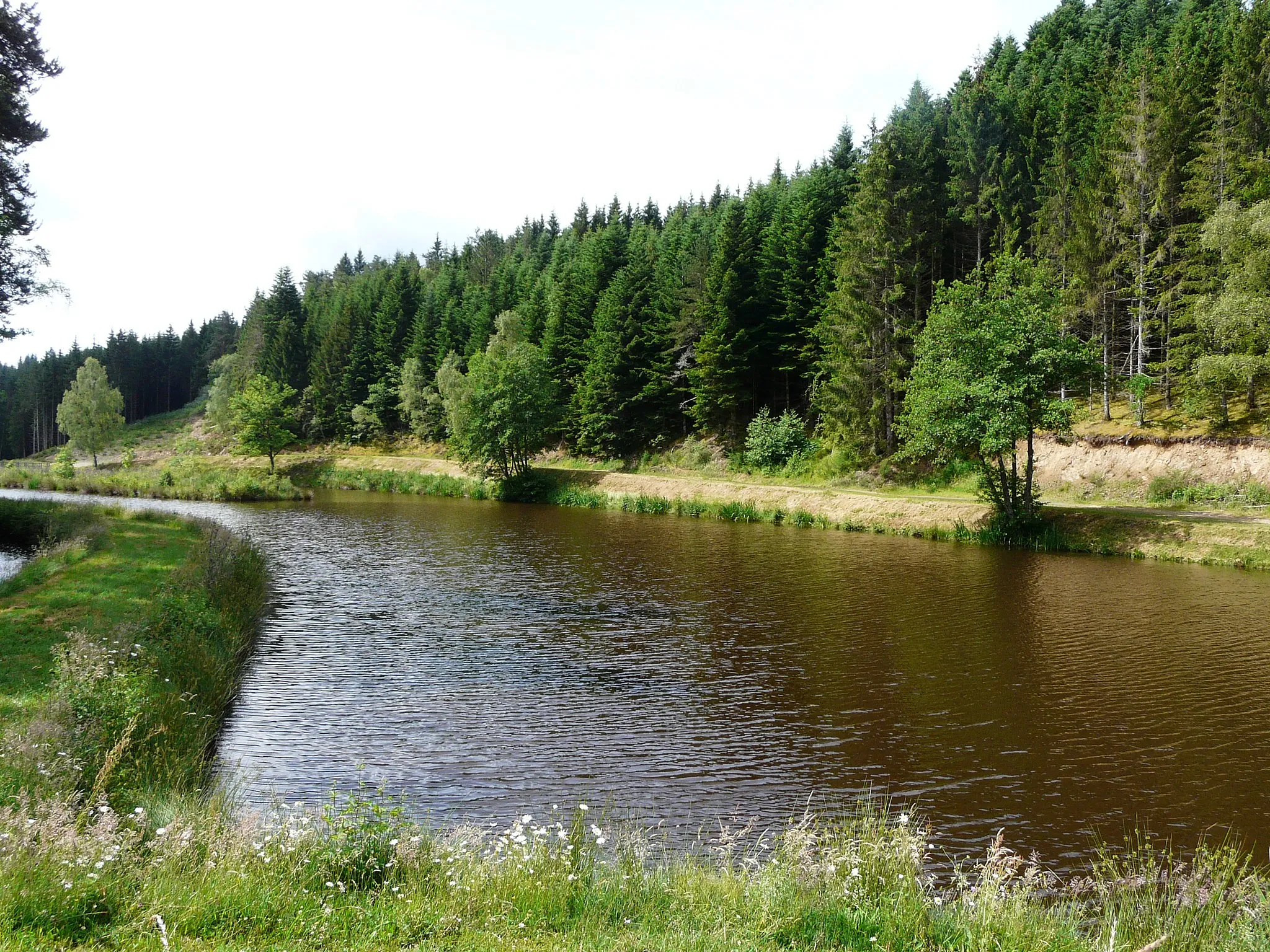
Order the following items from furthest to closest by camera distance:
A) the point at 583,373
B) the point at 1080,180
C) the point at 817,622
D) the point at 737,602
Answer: the point at 583,373, the point at 1080,180, the point at 737,602, the point at 817,622

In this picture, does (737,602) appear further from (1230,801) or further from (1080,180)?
(1080,180)

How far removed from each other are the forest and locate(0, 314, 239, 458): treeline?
65159 mm

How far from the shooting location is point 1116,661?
17844mm

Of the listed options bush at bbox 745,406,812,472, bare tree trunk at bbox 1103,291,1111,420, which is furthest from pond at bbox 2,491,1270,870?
bush at bbox 745,406,812,472

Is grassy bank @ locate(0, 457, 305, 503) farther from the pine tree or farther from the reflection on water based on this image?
the reflection on water

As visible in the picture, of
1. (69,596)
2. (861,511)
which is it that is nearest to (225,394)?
(861,511)

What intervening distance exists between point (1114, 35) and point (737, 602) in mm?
97120

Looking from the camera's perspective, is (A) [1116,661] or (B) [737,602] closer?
(A) [1116,661]

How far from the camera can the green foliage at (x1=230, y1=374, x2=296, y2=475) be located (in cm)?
7638

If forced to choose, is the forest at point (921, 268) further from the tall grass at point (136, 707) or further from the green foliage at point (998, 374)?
the tall grass at point (136, 707)

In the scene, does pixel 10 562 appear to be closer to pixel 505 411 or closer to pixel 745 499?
pixel 745 499

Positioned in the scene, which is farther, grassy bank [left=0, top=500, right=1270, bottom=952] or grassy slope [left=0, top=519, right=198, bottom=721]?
grassy slope [left=0, top=519, right=198, bottom=721]

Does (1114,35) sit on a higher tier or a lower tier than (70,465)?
higher

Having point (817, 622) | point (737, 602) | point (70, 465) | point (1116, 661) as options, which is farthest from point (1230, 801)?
point (70, 465)
